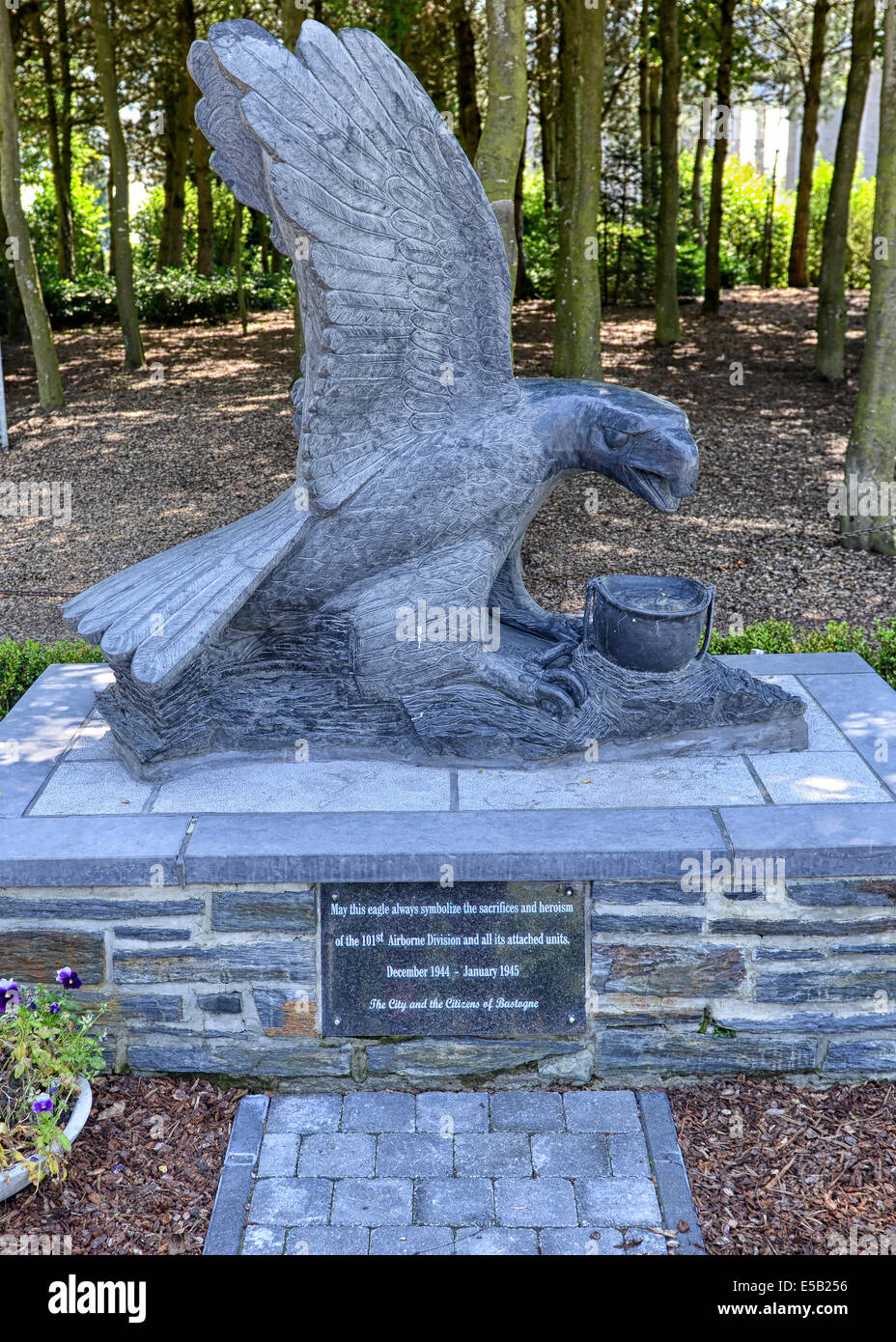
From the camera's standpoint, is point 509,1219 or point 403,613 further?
point 403,613

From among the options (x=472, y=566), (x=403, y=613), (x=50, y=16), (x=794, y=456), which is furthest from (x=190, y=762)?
(x=50, y=16)

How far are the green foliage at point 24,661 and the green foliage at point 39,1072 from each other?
7.95 feet

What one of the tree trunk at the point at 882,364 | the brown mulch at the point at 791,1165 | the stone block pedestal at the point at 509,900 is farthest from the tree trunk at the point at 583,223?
the brown mulch at the point at 791,1165

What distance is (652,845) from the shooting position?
400 centimetres

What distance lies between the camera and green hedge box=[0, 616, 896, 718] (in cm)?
615

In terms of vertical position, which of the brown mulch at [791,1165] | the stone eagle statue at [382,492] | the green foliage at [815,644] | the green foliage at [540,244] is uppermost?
the green foliage at [540,244]

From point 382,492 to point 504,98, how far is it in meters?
3.99

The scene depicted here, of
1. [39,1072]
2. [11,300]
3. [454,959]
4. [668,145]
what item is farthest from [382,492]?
[11,300]

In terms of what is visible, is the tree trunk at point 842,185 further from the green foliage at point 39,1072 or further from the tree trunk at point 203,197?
the green foliage at point 39,1072

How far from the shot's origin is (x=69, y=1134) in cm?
371

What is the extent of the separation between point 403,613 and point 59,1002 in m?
1.83

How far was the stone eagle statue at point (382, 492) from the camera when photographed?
4184 millimetres

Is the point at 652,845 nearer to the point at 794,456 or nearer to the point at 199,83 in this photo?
the point at 199,83

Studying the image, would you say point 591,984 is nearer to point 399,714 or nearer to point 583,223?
point 399,714
